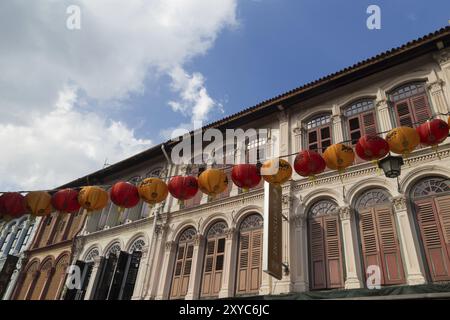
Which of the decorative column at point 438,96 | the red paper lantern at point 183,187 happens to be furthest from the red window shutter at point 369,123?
the red paper lantern at point 183,187

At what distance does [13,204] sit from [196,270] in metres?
5.43

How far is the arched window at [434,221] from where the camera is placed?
698cm

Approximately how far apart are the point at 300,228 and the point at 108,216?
9275 millimetres

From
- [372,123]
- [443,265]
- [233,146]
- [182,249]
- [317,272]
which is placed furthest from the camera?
[233,146]

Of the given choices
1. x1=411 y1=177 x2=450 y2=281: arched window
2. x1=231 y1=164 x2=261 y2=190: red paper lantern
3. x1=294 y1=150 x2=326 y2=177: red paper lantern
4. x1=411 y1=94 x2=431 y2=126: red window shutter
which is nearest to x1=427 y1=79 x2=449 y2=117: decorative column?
x1=411 y1=94 x2=431 y2=126: red window shutter

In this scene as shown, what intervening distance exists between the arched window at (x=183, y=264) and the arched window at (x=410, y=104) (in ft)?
23.9

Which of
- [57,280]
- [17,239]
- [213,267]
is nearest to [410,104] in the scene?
[213,267]

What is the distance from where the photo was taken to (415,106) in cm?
921

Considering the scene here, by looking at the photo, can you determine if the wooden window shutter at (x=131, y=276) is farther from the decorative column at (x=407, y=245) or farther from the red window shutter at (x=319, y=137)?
the decorative column at (x=407, y=245)

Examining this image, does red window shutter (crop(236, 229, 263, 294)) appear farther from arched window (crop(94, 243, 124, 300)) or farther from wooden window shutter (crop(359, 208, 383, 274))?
arched window (crop(94, 243, 124, 300))

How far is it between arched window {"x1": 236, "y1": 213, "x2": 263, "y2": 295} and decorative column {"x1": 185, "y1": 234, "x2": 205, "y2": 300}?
4.52 feet
